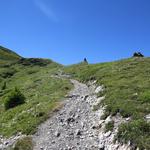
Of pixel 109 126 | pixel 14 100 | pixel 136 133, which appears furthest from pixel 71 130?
pixel 14 100

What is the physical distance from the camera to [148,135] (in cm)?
2041

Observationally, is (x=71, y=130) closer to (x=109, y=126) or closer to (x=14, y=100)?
(x=109, y=126)

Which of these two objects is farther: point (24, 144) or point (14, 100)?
point (14, 100)

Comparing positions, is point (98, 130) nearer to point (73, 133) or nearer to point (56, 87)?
point (73, 133)

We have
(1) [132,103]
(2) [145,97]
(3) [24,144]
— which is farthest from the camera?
(2) [145,97]

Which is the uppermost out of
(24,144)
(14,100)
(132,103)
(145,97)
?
(145,97)

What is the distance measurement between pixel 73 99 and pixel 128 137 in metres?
16.2

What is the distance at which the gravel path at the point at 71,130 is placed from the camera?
23.2m

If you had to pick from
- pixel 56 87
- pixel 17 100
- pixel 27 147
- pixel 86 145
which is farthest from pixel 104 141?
pixel 56 87

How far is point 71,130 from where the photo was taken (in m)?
26.0

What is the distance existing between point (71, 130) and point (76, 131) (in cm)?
75

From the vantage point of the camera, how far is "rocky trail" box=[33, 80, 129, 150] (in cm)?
2267

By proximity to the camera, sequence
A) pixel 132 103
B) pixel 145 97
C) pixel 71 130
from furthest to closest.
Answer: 1. pixel 145 97
2. pixel 132 103
3. pixel 71 130

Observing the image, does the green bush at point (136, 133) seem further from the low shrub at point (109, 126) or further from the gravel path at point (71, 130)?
the gravel path at point (71, 130)
